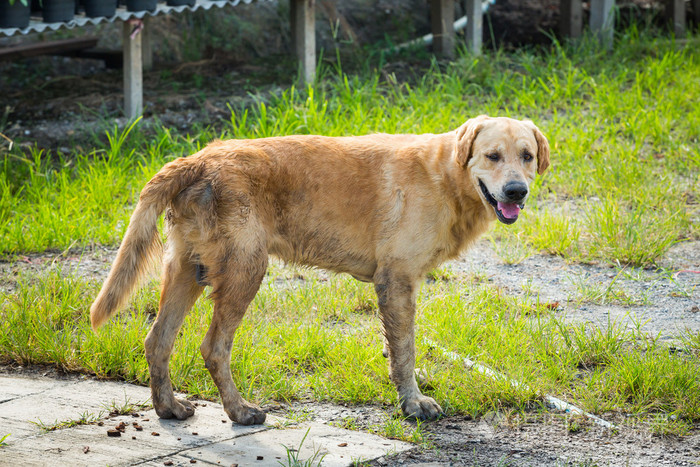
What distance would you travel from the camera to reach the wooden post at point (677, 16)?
10852 millimetres

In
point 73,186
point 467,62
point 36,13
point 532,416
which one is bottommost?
point 532,416

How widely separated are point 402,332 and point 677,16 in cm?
867

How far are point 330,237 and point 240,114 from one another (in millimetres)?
5013

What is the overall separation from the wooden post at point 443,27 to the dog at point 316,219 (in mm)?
6355

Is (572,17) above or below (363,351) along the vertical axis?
above

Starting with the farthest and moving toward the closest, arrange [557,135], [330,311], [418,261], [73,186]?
[557,135], [73,186], [330,311], [418,261]

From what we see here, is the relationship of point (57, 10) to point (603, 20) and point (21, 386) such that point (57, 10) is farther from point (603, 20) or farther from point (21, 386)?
point (603, 20)

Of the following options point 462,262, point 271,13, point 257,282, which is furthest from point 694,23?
point 257,282

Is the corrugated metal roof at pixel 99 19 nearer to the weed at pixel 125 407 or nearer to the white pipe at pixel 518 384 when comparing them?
the weed at pixel 125 407

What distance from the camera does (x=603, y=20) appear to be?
34.2 feet

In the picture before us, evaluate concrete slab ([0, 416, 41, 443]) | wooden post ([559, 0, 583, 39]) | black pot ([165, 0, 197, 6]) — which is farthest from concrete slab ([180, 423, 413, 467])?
wooden post ([559, 0, 583, 39])

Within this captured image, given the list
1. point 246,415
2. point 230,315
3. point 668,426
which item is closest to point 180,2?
point 230,315

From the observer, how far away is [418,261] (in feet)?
13.7

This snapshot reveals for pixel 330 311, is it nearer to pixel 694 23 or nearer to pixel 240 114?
pixel 240 114
